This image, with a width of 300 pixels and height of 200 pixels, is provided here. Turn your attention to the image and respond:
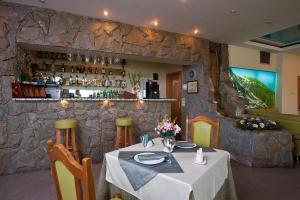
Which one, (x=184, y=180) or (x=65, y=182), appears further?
(x=184, y=180)

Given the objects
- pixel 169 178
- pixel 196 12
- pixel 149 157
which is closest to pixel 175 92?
pixel 196 12

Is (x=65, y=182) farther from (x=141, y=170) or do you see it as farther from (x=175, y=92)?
(x=175, y=92)

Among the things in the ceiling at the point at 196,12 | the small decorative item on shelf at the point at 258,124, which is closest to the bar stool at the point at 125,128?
the ceiling at the point at 196,12

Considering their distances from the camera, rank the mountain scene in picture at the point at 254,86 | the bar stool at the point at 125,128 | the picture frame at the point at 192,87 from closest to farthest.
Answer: the bar stool at the point at 125,128 → the picture frame at the point at 192,87 → the mountain scene in picture at the point at 254,86

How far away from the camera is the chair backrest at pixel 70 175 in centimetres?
84

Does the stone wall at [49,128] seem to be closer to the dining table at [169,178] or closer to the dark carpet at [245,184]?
the dark carpet at [245,184]

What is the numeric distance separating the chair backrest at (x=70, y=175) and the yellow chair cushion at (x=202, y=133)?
1654 millimetres

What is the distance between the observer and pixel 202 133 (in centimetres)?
231

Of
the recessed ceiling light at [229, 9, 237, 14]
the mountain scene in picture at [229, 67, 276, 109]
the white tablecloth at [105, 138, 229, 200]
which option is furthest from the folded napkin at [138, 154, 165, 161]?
the mountain scene in picture at [229, 67, 276, 109]

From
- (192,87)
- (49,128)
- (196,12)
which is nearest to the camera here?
(49,128)

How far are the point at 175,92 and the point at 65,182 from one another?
5.38 meters

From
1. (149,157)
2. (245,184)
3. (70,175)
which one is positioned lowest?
(245,184)

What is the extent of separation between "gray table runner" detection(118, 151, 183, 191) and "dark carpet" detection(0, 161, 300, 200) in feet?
4.80

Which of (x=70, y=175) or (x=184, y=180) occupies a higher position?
(x=70, y=175)
